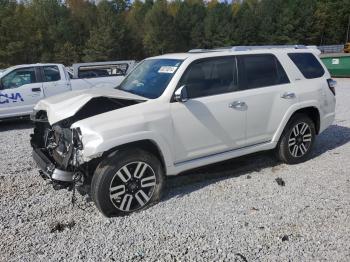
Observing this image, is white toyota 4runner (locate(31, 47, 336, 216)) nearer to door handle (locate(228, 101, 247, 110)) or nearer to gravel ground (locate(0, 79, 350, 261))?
door handle (locate(228, 101, 247, 110))

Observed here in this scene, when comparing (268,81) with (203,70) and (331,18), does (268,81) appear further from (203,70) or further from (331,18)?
(331,18)

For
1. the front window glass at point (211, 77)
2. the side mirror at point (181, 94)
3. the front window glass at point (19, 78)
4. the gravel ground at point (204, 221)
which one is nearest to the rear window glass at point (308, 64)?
the front window glass at point (211, 77)

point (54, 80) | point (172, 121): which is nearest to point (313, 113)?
point (172, 121)

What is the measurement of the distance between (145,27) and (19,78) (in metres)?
59.2

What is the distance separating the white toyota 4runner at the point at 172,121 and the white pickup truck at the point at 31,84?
4.92 meters

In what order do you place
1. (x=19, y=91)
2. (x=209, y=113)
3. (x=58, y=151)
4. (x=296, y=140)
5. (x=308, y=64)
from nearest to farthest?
(x=58, y=151) < (x=209, y=113) < (x=296, y=140) < (x=308, y=64) < (x=19, y=91)

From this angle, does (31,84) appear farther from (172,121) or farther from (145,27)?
(145,27)

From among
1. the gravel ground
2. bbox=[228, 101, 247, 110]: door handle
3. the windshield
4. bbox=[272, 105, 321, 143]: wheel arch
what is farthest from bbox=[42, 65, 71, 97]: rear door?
bbox=[272, 105, 321, 143]: wheel arch

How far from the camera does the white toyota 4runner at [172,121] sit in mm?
3955

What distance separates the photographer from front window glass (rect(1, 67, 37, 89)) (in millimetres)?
9352

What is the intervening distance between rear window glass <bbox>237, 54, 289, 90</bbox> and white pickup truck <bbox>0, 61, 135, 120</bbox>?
6.40 meters

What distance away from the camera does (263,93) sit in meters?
5.09

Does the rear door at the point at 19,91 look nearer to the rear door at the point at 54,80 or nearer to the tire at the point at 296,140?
the rear door at the point at 54,80

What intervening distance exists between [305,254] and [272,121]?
2.30 metres
